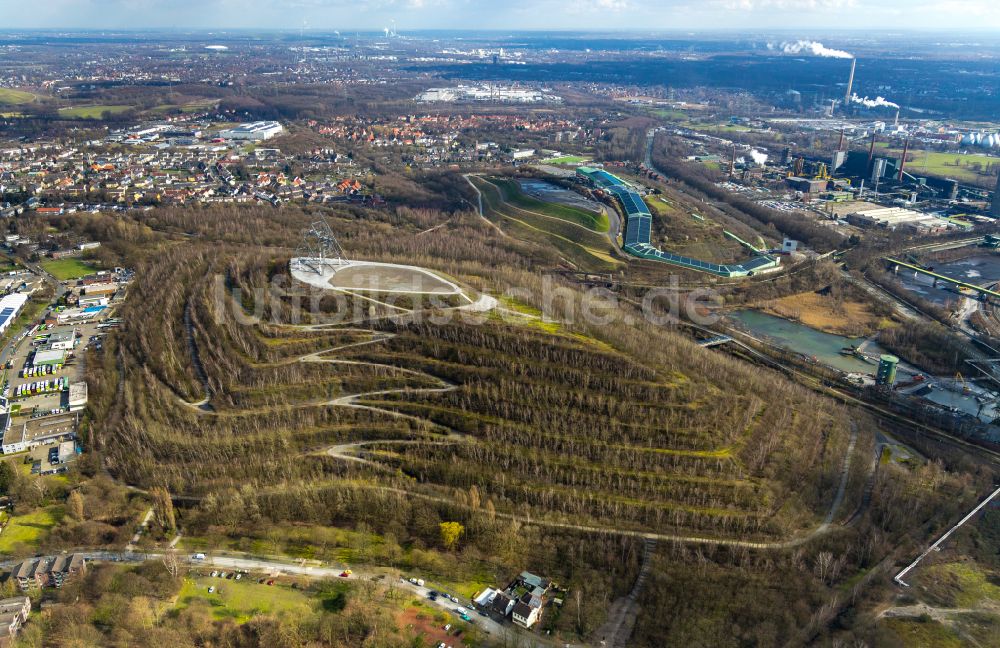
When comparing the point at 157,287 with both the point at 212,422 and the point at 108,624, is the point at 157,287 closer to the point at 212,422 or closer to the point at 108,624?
the point at 212,422

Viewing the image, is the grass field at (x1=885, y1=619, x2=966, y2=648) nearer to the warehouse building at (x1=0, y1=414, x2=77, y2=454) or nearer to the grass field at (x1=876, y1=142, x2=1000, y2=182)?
the warehouse building at (x1=0, y1=414, x2=77, y2=454)

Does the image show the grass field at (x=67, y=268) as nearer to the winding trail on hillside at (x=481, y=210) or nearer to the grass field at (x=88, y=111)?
the winding trail on hillside at (x=481, y=210)

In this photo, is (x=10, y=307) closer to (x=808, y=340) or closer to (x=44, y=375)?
(x=44, y=375)

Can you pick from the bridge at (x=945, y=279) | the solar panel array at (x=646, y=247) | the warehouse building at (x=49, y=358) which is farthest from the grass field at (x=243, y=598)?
the bridge at (x=945, y=279)

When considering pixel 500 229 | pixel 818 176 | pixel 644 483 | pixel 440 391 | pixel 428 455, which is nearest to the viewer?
pixel 644 483

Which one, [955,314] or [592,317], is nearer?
[592,317]

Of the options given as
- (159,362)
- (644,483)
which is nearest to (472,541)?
(644,483)

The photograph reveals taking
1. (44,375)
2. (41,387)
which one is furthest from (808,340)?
(44,375)
